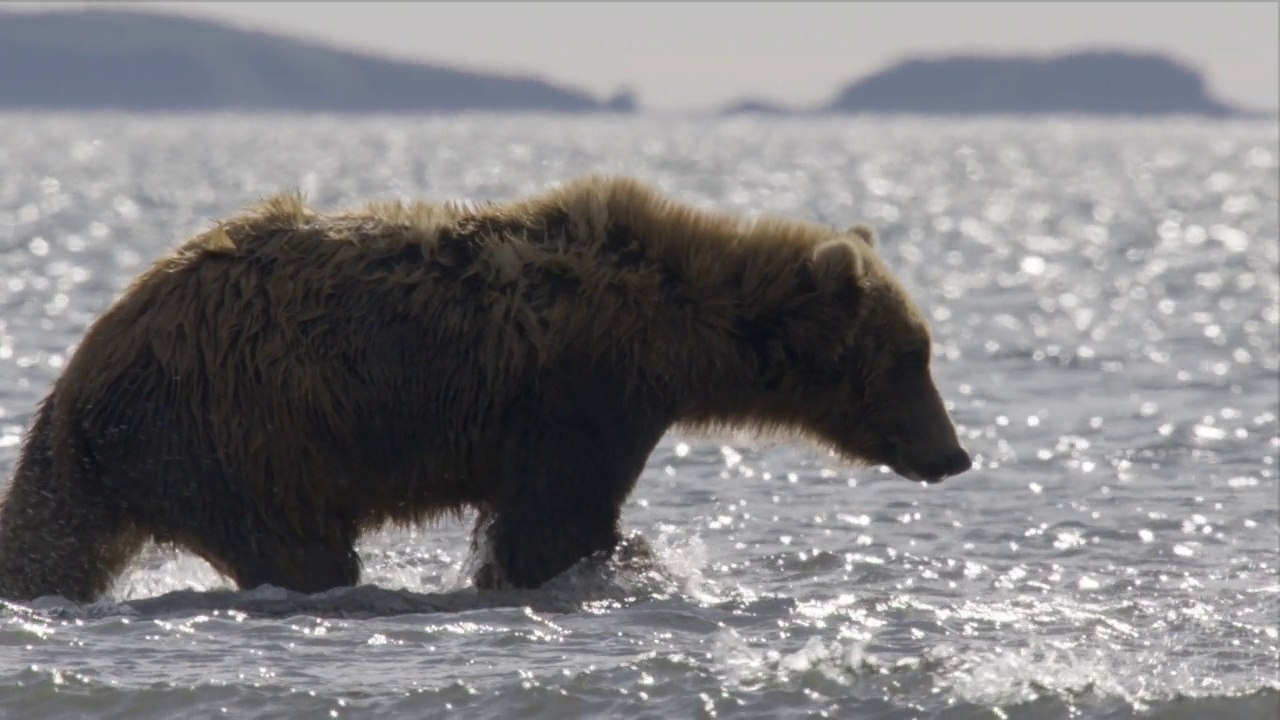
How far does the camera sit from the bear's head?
740 centimetres

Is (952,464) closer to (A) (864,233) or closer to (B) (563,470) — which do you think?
(A) (864,233)

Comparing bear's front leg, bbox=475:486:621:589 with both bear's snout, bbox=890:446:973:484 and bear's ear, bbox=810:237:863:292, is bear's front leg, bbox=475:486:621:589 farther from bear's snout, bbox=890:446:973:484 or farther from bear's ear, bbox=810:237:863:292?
bear's snout, bbox=890:446:973:484

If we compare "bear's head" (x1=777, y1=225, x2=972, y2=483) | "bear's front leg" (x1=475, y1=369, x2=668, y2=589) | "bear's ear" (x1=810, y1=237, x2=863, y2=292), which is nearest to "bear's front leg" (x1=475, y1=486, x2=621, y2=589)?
"bear's front leg" (x1=475, y1=369, x2=668, y2=589)

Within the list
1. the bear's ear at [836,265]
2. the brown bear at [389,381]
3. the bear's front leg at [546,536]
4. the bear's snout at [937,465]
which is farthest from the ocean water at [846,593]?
the bear's ear at [836,265]

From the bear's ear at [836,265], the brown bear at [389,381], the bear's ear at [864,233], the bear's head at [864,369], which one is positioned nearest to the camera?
the brown bear at [389,381]

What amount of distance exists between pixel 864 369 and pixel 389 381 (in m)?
1.86

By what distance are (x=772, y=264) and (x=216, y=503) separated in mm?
2152

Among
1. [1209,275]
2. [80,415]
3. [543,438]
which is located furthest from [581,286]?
[1209,275]

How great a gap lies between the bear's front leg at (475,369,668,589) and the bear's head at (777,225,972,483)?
78 centimetres

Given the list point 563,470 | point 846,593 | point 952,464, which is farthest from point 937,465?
point 563,470

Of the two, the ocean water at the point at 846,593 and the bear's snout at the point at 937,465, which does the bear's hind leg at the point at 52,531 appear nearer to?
the ocean water at the point at 846,593

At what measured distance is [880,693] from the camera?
20.2 ft

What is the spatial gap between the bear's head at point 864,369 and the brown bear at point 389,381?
29mm

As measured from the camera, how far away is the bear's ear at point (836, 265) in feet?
23.8
